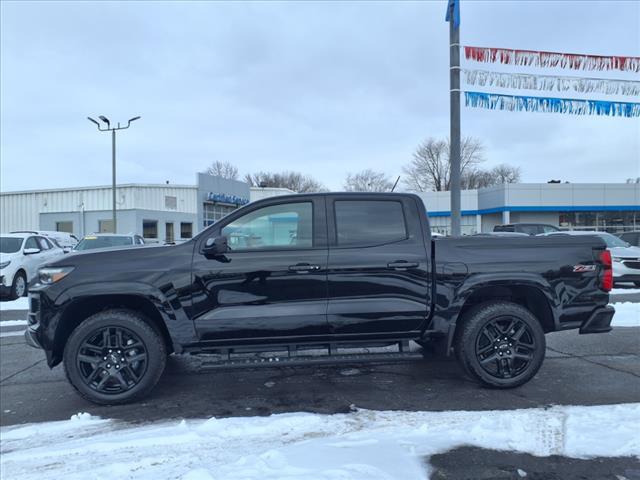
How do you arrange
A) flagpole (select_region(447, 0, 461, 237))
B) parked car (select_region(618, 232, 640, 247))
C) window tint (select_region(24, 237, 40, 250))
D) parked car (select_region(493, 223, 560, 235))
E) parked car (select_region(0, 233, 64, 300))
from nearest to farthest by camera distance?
1. flagpole (select_region(447, 0, 461, 237))
2. parked car (select_region(0, 233, 64, 300))
3. window tint (select_region(24, 237, 40, 250))
4. parked car (select_region(618, 232, 640, 247))
5. parked car (select_region(493, 223, 560, 235))

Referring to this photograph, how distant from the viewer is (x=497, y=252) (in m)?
4.89

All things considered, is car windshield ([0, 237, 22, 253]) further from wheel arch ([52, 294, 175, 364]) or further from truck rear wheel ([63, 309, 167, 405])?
truck rear wheel ([63, 309, 167, 405])

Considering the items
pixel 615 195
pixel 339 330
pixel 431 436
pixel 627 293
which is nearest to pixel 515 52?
pixel 627 293

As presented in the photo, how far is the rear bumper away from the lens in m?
5.02

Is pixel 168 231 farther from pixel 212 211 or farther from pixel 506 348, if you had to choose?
pixel 506 348

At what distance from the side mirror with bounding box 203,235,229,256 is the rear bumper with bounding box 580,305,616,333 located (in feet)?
11.8

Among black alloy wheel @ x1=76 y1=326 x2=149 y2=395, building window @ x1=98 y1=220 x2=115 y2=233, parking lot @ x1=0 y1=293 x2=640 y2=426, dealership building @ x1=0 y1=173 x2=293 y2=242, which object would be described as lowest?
parking lot @ x1=0 y1=293 x2=640 y2=426

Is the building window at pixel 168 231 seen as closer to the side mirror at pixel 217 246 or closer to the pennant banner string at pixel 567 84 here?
the pennant banner string at pixel 567 84

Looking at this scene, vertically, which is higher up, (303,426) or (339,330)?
(339,330)

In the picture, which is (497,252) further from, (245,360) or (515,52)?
(515,52)

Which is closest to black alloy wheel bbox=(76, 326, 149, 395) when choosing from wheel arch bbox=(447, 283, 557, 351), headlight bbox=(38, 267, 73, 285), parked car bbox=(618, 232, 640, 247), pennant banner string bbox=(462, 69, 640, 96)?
headlight bbox=(38, 267, 73, 285)

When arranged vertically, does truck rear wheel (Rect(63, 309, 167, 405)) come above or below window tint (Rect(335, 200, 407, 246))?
below

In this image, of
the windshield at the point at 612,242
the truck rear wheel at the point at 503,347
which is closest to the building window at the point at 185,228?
the windshield at the point at 612,242

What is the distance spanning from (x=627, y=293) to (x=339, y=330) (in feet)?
37.1
